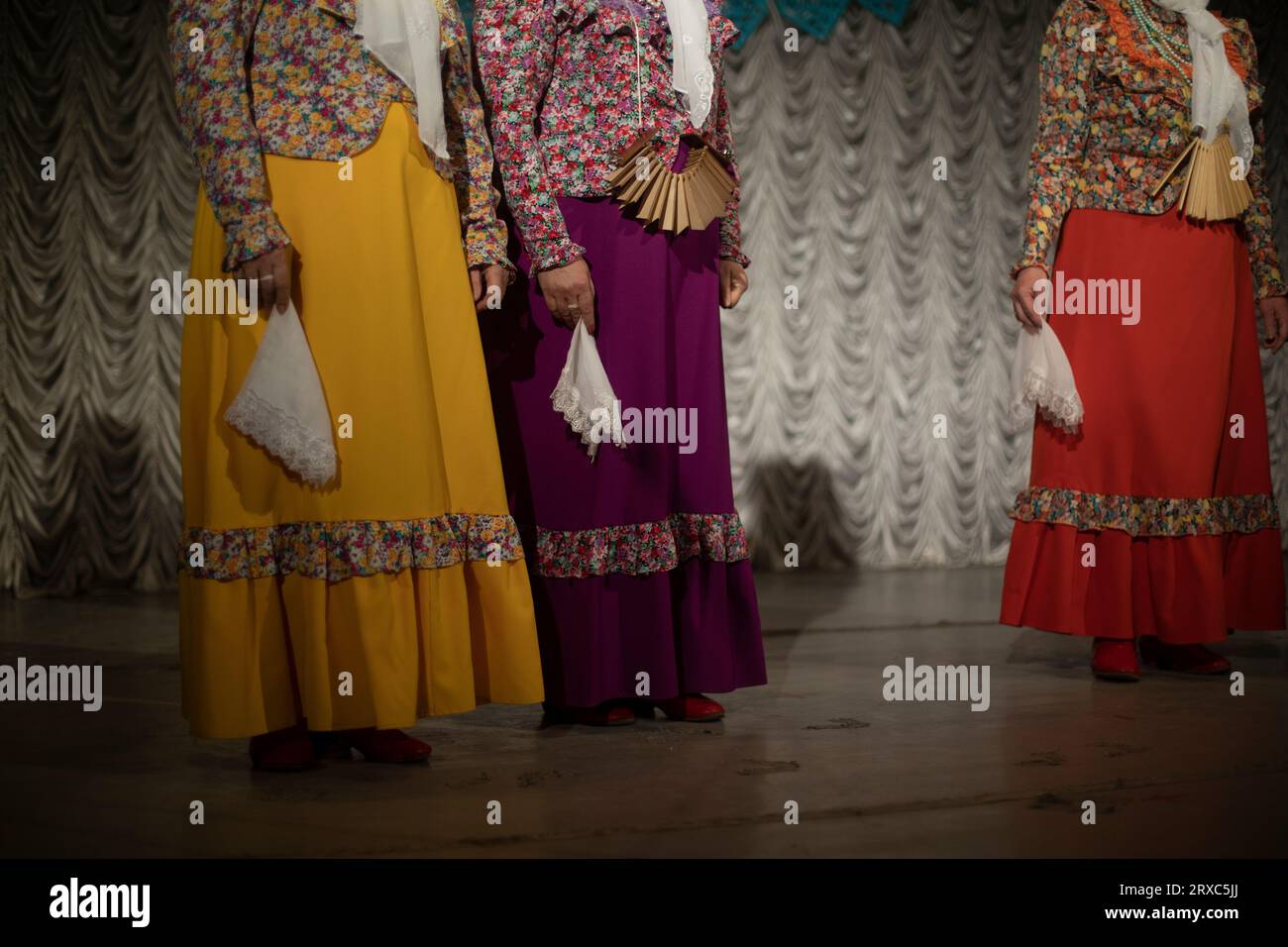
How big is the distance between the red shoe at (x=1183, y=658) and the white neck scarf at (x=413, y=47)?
2256 millimetres

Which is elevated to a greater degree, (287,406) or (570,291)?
(570,291)

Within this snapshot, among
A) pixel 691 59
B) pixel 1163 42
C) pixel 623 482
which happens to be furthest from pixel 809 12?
pixel 623 482

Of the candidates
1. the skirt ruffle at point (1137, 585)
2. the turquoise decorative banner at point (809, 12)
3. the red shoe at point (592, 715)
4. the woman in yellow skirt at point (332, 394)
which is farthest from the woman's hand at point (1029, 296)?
the turquoise decorative banner at point (809, 12)

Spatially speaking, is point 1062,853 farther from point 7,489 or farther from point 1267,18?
point 1267,18

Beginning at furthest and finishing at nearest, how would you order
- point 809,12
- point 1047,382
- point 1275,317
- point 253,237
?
1. point 809,12
2. point 1275,317
3. point 1047,382
4. point 253,237

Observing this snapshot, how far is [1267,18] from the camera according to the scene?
6.92m

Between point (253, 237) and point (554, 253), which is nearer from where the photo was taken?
point (253, 237)

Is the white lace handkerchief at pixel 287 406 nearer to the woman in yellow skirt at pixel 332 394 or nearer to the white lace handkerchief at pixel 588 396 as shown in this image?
the woman in yellow skirt at pixel 332 394

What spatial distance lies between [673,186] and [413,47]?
65cm

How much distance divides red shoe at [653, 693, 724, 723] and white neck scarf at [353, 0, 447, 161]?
125cm

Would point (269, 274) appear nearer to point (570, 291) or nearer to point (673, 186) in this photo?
point (570, 291)

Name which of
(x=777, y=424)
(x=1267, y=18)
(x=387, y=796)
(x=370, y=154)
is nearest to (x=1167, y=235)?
(x=370, y=154)

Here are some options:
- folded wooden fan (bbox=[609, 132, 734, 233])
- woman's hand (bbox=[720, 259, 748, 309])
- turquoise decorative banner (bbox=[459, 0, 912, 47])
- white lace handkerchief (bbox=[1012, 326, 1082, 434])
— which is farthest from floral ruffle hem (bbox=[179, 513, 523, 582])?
turquoise decorative banner (bbox=[459, 0, 912, 47])

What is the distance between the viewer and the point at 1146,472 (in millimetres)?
3506
